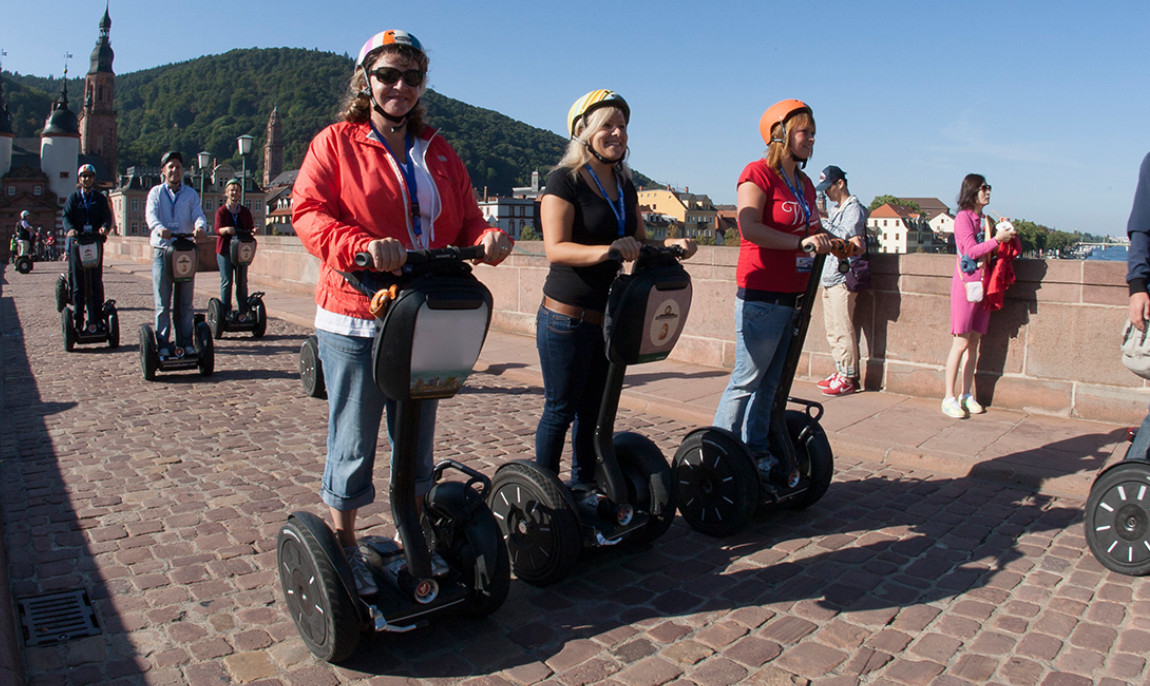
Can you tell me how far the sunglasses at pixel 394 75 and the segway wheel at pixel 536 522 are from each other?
1.58m

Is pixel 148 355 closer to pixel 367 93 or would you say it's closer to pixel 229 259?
pixel 229 259

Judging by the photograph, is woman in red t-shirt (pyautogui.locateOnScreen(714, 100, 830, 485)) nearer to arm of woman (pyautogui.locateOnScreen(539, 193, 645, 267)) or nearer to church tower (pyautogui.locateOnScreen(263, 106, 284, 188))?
arm of woman (pyautogui.locateOnScreen(539, 193, 645, 267))

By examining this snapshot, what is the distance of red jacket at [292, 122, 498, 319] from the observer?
2.93 metres

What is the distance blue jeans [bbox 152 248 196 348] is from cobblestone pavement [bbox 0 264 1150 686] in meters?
2.57

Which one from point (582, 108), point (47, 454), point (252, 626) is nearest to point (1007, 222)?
point (582, 108)

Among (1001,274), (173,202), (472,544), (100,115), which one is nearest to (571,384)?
(472,544)

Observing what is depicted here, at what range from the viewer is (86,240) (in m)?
10.0

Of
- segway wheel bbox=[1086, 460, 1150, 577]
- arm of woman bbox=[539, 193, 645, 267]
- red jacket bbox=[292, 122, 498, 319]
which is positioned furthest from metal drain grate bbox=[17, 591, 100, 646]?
segway wheel bbox=[1086, 460, 1150, 577]

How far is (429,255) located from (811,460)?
8.58 feet

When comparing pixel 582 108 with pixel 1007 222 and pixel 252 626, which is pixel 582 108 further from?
pixel 1007 222

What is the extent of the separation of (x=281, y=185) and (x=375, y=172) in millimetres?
157730

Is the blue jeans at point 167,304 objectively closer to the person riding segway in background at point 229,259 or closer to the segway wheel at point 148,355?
the segway wheel at point 148,355

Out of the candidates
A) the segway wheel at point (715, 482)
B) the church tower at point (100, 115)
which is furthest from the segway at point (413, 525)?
the church tower at point (100, 115)

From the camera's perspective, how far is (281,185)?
151 meters
